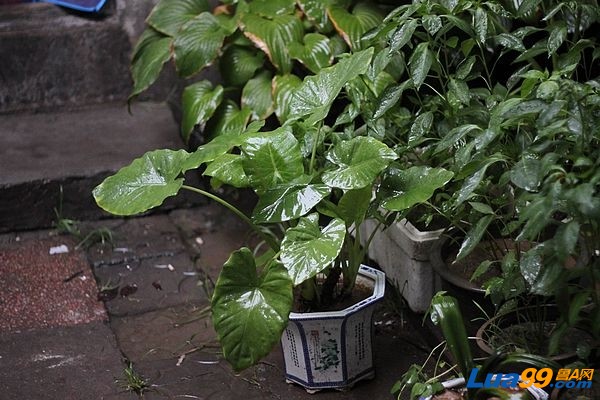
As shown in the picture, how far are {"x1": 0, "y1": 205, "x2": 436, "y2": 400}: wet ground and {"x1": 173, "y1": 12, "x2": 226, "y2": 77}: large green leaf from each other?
0.76 m

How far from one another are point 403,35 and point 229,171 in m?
0.66

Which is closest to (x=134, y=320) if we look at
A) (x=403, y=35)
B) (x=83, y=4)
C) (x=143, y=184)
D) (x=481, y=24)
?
(x=143, y=184)

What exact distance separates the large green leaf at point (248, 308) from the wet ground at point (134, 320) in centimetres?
46

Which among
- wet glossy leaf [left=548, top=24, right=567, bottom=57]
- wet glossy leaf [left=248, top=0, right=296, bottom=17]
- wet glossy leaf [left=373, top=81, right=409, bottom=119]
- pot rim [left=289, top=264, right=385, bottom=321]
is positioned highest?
wet glossy leaf [left=548, top=24, right=567, bottom=57]

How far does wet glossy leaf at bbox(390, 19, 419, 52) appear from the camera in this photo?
2.72 meters

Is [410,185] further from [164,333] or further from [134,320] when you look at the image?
[134,320]

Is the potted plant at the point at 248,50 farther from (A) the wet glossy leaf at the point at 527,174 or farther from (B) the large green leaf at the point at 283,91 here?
(A) the wet glossy leaf at the point at 527,174

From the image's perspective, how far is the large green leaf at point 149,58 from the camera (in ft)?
13.0

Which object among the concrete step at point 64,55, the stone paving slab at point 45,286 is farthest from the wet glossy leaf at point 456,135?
the concrete step at point 64,55

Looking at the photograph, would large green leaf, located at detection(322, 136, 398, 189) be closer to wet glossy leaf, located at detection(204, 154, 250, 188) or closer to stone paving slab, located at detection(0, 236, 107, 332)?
wet glossy leaf, located at detection(204, 154, 250, 188)

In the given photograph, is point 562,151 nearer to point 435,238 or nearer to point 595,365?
point 595,365

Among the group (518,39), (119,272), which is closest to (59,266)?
(119,272)

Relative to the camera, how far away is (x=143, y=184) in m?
2.87

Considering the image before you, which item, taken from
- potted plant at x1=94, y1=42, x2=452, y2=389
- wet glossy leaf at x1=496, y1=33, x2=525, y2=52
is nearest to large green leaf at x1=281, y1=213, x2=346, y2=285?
potted plant at x1=94, y1=42, x2=452, y2=389
